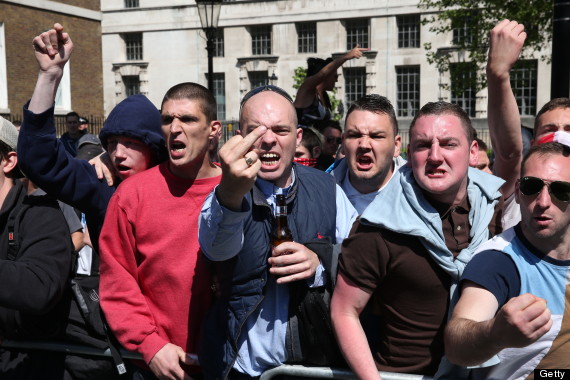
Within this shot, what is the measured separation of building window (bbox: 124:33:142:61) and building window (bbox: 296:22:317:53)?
13281 millimetres

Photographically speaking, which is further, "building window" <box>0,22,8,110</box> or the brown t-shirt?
"building window" <box>0,22,8,110</box>

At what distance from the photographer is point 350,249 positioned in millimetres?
2799

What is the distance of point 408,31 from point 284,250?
3945 cm

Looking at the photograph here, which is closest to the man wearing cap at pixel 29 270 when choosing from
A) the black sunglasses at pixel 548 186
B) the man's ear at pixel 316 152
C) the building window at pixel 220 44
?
the black sunglasses at pixel 548 186

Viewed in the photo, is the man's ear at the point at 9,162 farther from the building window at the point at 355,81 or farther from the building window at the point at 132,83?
the building window at the point at 132,83

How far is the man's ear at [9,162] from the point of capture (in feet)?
11.4

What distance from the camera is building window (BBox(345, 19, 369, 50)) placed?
41.1m

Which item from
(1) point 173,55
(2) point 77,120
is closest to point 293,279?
(2) point 77,120

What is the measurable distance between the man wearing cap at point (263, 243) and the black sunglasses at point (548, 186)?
0.97 m

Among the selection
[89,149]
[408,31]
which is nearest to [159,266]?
[89,149]

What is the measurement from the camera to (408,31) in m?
39.8

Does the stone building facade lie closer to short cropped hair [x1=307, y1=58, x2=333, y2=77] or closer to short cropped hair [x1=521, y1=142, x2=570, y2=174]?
short cropped hair [x1=307, y1=58, x2=333, y2=77]

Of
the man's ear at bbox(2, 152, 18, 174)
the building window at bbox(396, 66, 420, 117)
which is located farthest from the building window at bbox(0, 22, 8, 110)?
the man's ear at bbox(2, 152, 18, 174)

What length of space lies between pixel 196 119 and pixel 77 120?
12182 mm
